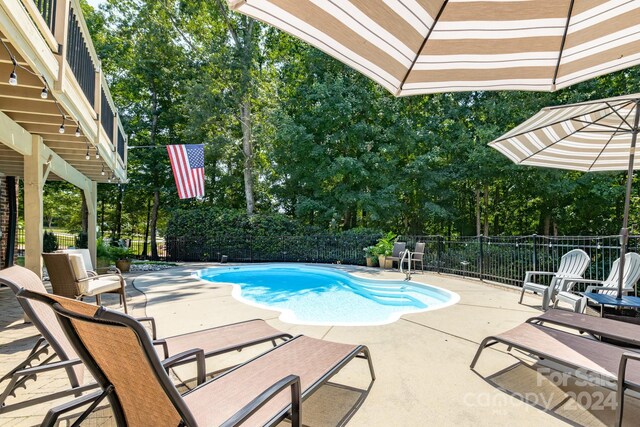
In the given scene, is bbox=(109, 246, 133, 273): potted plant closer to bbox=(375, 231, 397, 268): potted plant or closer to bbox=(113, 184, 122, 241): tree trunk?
bbox=(375, 231, 397, 268): potted plant

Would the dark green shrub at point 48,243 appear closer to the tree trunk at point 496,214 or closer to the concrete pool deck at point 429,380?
the concrete pool deck at point 429,380

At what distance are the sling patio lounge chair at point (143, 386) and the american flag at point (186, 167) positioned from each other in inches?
381

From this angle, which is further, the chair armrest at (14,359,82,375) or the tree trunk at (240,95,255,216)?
the tree trunk at (240,95,255,216)

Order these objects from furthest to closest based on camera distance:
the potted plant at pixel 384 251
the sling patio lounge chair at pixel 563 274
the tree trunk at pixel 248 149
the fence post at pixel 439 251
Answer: the tree trunk at pixel 248 149
the potted plant at pixel 384 251
the fence post at pixel 439 251
the sling patio lounge chair at pixel 563 274

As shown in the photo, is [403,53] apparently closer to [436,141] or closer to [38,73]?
[38,73]

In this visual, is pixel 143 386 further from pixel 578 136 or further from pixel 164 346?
pixel 578 136

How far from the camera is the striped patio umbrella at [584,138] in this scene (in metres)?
3.70

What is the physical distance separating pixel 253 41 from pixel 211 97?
12.2 feet

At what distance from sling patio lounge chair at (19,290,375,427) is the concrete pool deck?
530mm

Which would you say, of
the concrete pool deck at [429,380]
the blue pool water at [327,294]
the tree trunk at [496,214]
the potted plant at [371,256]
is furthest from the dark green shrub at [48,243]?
the tree trunk at [496,214]

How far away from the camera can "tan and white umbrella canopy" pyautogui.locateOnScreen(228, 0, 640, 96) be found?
2.14 m

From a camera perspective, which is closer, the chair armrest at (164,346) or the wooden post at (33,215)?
the chair armrest at (164,346)

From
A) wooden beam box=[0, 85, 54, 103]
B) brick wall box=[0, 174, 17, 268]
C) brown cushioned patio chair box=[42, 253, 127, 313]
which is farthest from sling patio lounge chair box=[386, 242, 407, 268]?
brick wall box=[0, 174, 17, 268]

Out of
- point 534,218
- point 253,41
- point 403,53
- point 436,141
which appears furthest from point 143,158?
point 534,218
